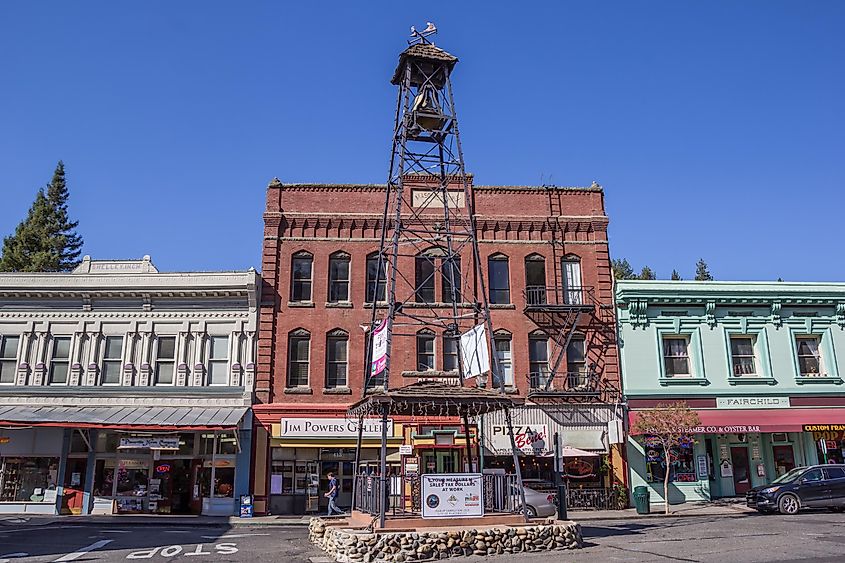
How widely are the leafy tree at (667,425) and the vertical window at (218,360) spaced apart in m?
17.5

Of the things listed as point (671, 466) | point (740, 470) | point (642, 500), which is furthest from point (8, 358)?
point (740, 470)

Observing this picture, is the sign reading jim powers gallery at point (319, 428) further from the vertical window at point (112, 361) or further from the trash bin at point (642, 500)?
the trash bin at point (642, 500)

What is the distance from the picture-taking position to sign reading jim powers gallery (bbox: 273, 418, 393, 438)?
1224 inches

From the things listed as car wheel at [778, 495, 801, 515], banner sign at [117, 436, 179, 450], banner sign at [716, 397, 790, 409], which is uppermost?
banner sign at [716, 397, 790, 409]

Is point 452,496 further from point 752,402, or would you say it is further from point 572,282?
point 752,402

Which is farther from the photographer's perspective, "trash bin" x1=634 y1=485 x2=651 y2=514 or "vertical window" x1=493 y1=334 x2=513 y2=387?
"vertical window" x1=493 y1=334 x2=513 y2=387

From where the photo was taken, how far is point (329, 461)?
3162 centimetres

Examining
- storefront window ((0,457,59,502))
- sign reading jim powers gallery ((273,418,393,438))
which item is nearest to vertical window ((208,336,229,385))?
sign reading jim powers gallery ((273,418,393,438))

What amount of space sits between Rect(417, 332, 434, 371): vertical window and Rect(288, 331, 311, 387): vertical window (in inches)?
189

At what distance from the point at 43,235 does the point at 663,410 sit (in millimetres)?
51011

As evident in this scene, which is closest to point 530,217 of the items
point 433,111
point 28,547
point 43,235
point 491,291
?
point 491,291

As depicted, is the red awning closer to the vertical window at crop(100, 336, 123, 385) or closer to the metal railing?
the metal railing

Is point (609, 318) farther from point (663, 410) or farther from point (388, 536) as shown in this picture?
point (388, 536)

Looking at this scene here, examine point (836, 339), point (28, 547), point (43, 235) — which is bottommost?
point (28, 547)
